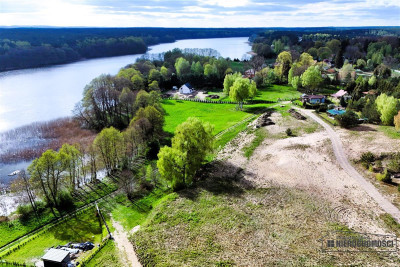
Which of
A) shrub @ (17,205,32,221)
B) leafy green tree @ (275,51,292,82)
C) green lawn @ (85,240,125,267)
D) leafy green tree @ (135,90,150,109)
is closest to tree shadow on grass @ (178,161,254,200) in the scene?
green lawn @ (85,240,125,267)

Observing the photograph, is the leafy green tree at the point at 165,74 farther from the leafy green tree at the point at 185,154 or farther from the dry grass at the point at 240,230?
the dry grass at the point at 240,230

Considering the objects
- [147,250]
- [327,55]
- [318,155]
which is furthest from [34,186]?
[327,55]

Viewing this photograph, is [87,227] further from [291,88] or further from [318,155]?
[291,88]

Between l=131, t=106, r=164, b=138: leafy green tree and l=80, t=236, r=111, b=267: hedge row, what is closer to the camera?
l=80, t=236, r=111, b=267: hedge row

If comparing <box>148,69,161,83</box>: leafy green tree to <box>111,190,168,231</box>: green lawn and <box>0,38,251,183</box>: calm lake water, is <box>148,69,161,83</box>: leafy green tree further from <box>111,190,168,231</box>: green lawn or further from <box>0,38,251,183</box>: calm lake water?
<box>111,190,168,231</box>: green lawn

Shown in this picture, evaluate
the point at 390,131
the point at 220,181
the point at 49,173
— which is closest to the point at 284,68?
A: the point at 390,131

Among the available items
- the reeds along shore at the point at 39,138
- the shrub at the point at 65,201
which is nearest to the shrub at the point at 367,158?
the shrub at the point at 65,201
